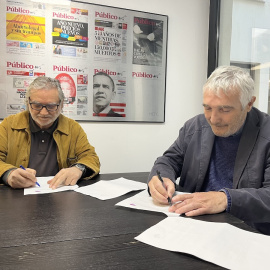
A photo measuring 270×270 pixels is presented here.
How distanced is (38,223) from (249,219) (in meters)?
0.78

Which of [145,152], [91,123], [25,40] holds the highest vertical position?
[25,40]

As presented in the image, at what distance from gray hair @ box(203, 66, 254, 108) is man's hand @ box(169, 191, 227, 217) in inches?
18.3

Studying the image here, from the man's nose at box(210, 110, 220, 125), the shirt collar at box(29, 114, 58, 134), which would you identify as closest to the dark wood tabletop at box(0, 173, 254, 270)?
the man's nose at box(210, 110, 220, 125)

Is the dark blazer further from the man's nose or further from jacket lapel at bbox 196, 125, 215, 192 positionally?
the man's nose

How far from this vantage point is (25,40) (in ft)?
8.37

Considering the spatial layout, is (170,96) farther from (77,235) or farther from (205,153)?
(77,235)

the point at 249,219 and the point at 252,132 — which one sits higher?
the point at 252,132

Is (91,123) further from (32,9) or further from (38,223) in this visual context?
(38,223)

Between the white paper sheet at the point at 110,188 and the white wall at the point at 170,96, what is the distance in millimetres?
1319

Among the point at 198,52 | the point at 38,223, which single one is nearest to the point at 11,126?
the point at 38,223

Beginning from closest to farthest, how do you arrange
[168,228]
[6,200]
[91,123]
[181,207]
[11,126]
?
1. [168,228]
2. [181,207]
3. [6,200]
4. [11,126]
5. [91,123]

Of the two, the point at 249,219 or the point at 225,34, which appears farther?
the point at 225,34

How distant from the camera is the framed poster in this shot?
2537 mm

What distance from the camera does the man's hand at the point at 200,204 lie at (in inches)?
40.8
